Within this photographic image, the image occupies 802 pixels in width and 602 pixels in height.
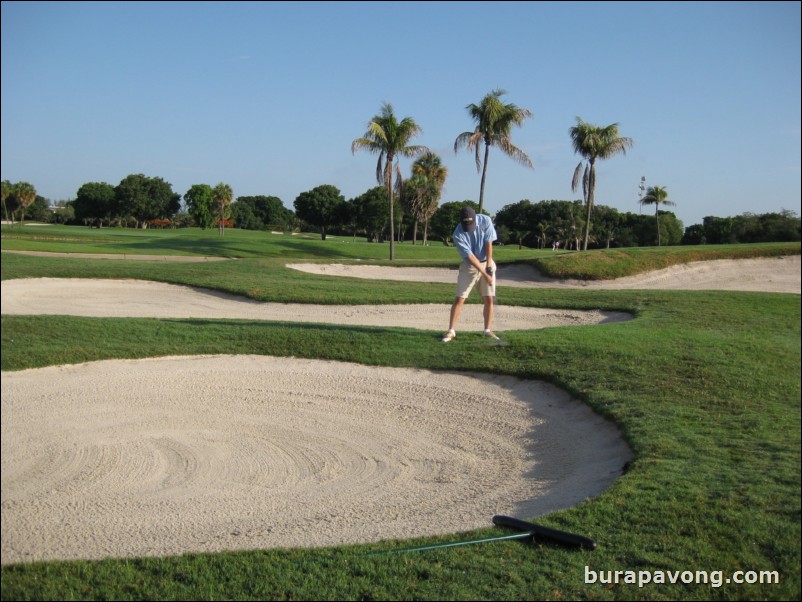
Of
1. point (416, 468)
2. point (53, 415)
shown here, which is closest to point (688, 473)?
point (416, 468)

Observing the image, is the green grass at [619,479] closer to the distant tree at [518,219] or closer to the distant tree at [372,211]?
the distant tree at [518,219]

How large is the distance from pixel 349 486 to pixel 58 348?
5591 mm

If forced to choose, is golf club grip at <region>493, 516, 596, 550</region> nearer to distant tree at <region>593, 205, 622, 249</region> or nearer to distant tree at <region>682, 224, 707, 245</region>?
distant tree at <region>682, 224, 707, 245</region>

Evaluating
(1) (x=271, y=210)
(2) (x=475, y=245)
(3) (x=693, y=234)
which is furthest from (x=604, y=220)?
(1) (x=271, y=210)

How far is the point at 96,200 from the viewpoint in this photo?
31031 mm

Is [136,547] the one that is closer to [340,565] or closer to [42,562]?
[42,562]

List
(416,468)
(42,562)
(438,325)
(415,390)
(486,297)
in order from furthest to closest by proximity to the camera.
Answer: (438,325)
(486,297)
(415,390)
(416,468)
(42,562)

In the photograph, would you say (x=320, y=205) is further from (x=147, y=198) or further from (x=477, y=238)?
(x=477, y=238)

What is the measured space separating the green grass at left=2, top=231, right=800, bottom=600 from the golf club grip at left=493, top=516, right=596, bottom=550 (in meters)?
0.06

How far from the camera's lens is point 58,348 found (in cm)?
987

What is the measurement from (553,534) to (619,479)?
1.55m

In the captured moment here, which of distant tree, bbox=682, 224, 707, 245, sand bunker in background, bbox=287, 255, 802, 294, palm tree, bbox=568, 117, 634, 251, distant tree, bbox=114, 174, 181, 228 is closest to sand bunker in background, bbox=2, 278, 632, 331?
distant tree, bbox=682, 224, 707, 245

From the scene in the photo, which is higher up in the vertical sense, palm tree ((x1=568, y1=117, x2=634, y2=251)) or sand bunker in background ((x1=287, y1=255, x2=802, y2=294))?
palm tree ((x1=568, y1=117, x2=634, y2=251))

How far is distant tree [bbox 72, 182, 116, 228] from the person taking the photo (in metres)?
30.4
